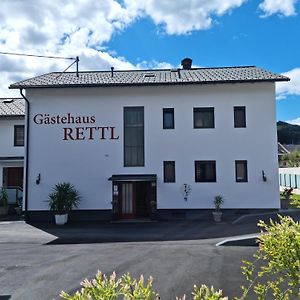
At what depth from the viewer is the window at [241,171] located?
1636 cm

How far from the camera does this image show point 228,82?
16.7m

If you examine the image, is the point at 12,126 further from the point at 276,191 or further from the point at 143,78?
the point at 276,191

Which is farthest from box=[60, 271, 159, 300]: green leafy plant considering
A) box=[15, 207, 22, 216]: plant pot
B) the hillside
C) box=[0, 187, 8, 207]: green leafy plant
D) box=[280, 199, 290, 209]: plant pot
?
the hillside

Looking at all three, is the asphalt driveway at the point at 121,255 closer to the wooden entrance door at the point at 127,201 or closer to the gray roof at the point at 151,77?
the wooden entrance door at the point at 127,201

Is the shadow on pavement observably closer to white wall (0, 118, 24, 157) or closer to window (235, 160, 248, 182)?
window (235, 160, 248, 182)

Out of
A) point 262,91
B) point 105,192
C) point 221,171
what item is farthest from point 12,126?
point 262,91

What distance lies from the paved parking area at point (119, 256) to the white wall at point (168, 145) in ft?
6.57

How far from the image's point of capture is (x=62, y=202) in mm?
15898

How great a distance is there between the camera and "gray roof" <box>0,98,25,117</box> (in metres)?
22.3

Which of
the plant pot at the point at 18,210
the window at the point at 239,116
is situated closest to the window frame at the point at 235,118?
the window at the point at 239,116

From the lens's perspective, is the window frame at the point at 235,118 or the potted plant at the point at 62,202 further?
the window frame at the point at 235,118

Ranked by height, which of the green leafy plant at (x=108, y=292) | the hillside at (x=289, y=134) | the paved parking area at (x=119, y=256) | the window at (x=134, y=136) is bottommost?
the paved parking area at (x=119, y=256)

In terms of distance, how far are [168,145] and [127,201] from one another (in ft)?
12.2

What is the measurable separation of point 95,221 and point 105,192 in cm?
156
